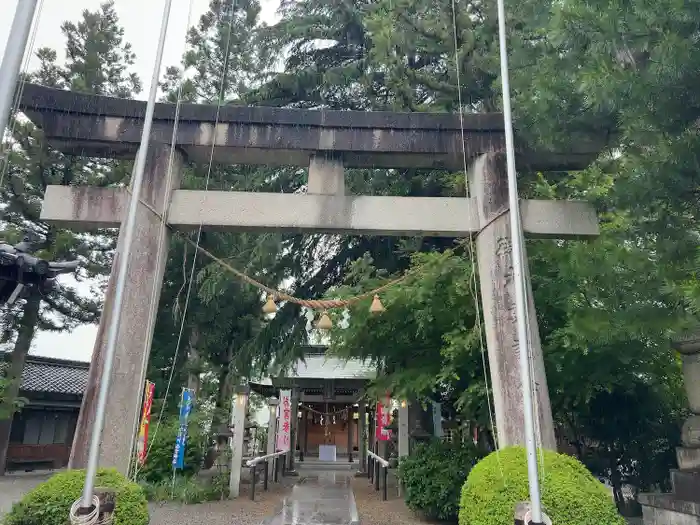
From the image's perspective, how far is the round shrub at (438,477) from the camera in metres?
9.11

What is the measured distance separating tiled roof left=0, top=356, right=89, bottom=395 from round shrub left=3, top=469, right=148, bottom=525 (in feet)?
51.2

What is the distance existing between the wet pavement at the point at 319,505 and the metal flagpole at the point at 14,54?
26.1ft

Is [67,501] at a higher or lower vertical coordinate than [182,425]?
lower

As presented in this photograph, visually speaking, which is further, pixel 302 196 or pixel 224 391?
pixel 224 391

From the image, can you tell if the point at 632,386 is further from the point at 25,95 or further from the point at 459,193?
the point at 25,95

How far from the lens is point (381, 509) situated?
35.8 feet

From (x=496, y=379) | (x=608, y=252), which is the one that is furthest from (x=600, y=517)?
(x=608, y=252)

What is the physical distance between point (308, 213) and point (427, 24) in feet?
17.8

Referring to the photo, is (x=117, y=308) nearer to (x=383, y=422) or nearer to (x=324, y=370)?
(x=383, y=422)

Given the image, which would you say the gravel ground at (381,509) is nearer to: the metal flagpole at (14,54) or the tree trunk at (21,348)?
the metal flagpole at (14,54)

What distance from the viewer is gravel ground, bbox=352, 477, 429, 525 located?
9.46 m

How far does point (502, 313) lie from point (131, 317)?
4651mm

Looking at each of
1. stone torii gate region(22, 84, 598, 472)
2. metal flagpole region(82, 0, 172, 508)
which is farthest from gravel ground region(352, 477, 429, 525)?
metal flagpole region(82, 0, 172, 508)

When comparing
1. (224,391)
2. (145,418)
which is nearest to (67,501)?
(145,418)
